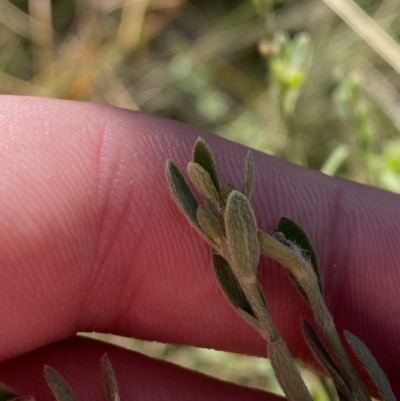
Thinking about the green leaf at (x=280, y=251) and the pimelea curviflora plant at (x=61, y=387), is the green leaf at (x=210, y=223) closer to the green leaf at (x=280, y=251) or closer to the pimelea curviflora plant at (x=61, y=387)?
the green leaf at (x=280, y=251)

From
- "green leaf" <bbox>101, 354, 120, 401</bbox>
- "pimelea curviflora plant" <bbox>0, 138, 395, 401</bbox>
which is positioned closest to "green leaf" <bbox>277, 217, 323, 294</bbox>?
"pimelea curviflora plant" <bbox>0, 138, 395, 401</bbox>

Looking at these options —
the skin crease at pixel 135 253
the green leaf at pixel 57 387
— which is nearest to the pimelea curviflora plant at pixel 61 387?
the green leaf at pixel 57 387

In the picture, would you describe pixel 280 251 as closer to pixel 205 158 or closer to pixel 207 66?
pixel 205 158

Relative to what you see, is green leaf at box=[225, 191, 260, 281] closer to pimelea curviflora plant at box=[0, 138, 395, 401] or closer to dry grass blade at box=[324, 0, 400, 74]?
pimelea curviflora plant at box=[0, 138, 395, 401]

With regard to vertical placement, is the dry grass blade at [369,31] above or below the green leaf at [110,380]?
above

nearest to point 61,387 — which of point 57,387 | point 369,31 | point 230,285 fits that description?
point 57,387

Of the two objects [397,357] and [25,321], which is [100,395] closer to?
[25,321]
